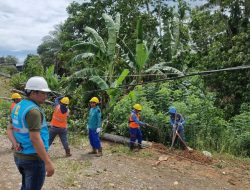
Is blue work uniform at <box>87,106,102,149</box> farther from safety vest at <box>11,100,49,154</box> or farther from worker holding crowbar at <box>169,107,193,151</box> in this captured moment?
safety vest at <box>11,100,49,154</box>

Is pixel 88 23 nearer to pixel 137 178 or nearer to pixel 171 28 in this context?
pixel 171 28

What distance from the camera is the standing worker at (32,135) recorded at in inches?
149

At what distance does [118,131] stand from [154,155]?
262cm

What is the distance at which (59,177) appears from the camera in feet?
24.7

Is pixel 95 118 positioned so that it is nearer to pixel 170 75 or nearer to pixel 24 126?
pixel 24 126

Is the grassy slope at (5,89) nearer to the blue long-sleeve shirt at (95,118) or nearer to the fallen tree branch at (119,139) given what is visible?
the fallen tree branch at (119,139)

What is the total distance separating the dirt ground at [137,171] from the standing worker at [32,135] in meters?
3.05

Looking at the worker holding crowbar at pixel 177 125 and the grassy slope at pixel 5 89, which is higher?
the grassy slope at pixel 5 89

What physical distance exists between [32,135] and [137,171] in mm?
4808

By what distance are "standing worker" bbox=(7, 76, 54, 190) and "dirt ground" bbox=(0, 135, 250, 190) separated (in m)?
3.05

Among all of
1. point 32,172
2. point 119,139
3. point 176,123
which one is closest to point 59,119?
point 119,139

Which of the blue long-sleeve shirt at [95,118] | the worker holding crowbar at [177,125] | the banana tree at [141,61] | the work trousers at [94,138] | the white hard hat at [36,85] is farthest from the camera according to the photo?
the banana tree at [141,61]

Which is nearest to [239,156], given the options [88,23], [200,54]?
[200,54]

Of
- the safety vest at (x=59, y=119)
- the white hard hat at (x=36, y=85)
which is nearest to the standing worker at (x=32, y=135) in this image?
the white hard hat at (x=36, y=85)
